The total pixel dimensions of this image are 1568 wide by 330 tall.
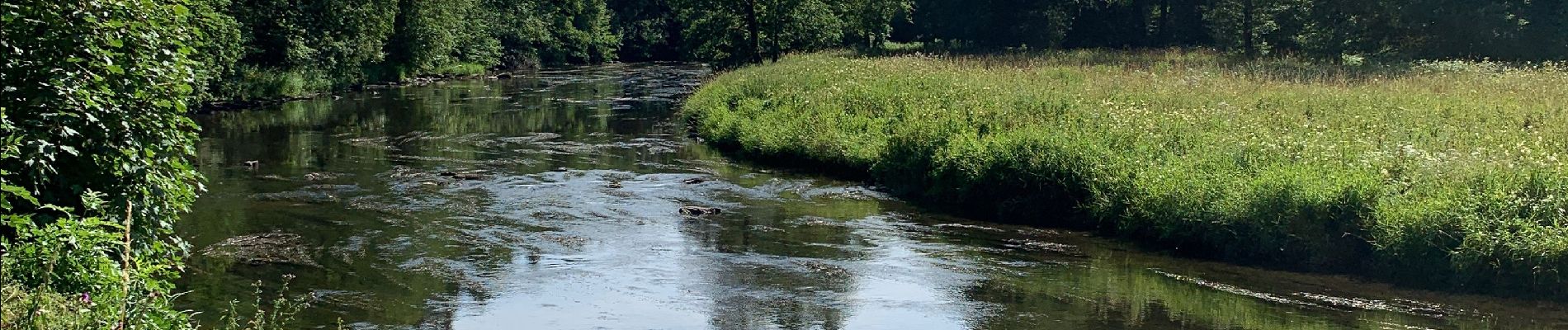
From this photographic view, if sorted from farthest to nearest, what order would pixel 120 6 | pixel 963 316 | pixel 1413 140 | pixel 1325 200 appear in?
pixel 1413 140, pixel 1325 200, pixel 963 316, pixel 120 6

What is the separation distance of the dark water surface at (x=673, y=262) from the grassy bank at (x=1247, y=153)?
1.51 feet

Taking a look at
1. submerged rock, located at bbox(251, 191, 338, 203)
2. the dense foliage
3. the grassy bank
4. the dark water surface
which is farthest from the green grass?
submerged rock, located at bbox(251, 191, 338, 203)

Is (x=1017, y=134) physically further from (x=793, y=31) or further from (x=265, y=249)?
(x=793, y=31)

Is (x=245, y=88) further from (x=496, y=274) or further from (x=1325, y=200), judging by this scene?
(x=1325, y=200)

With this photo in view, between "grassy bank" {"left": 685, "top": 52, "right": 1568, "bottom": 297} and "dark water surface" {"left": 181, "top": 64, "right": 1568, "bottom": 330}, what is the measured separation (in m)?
0.46

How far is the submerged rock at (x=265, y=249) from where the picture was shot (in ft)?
48.0

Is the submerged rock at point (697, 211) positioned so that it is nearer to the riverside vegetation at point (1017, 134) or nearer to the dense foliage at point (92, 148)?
the riverside vegetation at point (1017, 134)

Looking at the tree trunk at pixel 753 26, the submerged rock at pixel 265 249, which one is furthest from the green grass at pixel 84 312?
the tree trunk at pixel 753 26

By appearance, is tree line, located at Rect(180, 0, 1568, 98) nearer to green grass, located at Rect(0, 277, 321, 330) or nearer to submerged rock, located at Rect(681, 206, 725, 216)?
submerged rock, located at Rect(681, 206, 725, 216)

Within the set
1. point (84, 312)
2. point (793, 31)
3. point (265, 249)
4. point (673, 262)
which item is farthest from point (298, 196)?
point (793, 31)

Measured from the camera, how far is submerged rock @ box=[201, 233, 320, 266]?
14633 mm

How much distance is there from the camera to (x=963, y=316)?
11.9 meters

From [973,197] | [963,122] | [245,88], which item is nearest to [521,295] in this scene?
[973,197]

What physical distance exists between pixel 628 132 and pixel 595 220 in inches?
530
